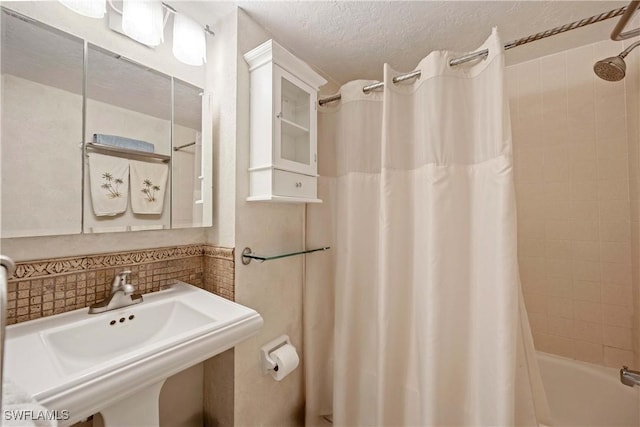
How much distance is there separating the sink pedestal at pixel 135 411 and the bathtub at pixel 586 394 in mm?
1953

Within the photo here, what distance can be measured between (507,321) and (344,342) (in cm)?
73

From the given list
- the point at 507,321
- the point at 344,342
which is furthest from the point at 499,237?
the point at 344,342

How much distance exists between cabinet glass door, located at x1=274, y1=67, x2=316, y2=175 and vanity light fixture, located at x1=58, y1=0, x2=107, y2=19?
2.01 ft

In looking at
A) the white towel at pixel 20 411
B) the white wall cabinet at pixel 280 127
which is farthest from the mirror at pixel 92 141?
the white towel at pixel 20 411

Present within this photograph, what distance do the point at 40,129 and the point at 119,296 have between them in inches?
22.6

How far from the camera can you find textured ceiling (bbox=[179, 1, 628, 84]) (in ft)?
3.83

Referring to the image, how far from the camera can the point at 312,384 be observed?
4.69ft

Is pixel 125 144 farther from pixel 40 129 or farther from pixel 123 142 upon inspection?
pixel 40 129

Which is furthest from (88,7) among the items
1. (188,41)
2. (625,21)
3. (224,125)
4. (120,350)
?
(625,21)

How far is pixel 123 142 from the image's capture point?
98 cm

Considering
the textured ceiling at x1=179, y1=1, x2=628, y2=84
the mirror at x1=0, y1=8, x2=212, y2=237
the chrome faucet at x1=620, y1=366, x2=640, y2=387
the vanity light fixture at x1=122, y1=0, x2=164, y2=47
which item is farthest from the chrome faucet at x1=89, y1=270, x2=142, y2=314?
the chrome faucet at x1=620, y1=366, x2=640, y2=387

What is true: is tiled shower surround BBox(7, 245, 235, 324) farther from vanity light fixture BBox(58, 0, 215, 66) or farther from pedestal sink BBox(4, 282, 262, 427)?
vanity light fixture BBox(58, 0, 215, 66)

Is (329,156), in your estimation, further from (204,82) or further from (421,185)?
(204,82)

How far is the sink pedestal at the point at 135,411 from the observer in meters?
0.71
